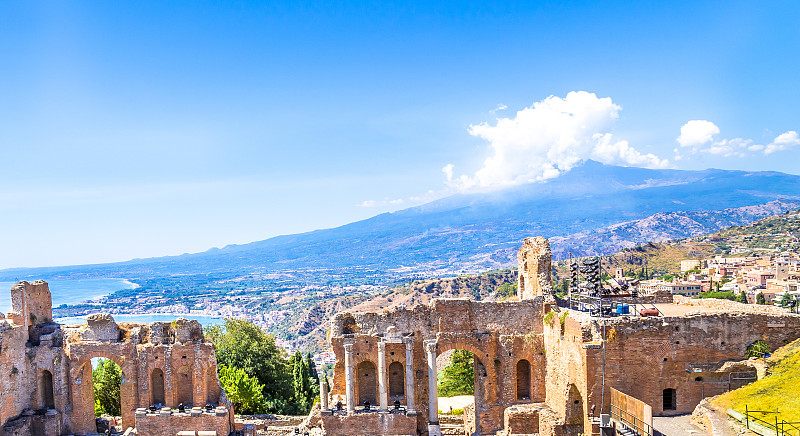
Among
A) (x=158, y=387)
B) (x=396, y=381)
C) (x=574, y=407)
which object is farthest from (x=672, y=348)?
(x=158, y=387)

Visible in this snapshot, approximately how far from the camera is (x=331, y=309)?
170 metres

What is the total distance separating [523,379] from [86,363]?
81.3 feet

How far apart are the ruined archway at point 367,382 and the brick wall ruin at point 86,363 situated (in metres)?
7.26

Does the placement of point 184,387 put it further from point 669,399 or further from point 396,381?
point 669,399

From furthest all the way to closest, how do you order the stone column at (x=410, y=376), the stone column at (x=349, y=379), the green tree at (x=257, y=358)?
the green tree at (x=257, y=358) < the stone column at (x=410, y=376) < the stone column at (x=349, y=379)

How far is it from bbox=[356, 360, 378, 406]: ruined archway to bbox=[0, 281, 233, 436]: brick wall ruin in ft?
23.8

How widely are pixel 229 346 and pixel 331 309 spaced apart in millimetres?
128496

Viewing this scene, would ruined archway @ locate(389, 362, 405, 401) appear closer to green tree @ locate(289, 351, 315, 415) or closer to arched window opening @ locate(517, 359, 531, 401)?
arched window opening @ locate(517, 359, 531, 401)

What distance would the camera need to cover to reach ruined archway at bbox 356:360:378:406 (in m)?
32.1

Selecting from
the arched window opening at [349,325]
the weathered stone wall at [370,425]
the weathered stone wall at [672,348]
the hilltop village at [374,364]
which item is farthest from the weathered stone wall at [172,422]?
the weathered stone wall at [672,348]

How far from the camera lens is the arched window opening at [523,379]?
105 ft

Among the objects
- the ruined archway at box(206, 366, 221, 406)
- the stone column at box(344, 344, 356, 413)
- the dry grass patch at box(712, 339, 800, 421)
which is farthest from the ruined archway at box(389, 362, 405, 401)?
the dry grass patch at box(712, 339, 800, 421)

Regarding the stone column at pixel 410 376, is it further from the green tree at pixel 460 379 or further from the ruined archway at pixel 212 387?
the green tree at pixel 460 379

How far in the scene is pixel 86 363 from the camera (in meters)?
31.5
